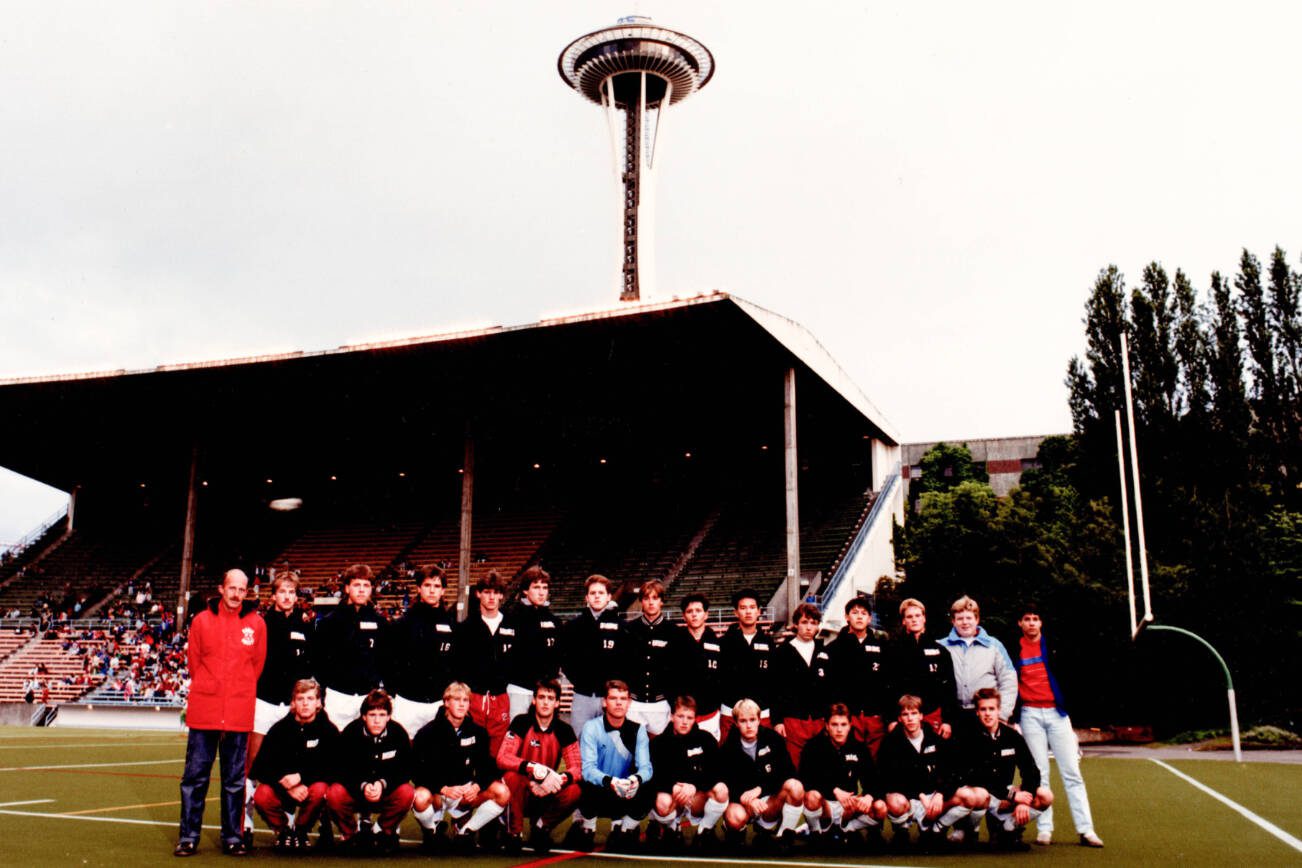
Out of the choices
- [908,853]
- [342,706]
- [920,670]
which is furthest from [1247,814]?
[342,706]

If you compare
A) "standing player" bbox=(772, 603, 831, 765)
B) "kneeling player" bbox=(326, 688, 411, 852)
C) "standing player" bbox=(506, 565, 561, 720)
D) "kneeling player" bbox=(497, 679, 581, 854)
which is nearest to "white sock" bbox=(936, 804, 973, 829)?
"standing player" bbox=(772, 603, 831, 765)

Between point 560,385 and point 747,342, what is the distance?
7.43 meters

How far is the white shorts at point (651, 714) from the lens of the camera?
748 centimetres

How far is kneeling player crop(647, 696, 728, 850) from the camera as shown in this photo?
6746 millimetres

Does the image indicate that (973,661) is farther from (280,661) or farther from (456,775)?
(280,661)

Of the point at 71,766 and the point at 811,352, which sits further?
the point at 811,352

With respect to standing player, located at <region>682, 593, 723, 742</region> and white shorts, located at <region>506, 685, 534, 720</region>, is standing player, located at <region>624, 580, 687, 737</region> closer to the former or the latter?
standing player, located at <region>682, 593, 723, 742</region>

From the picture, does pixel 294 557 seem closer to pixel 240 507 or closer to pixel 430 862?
pixel 240 507

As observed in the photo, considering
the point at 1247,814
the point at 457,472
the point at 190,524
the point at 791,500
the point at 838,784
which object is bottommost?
the point at 1247,814

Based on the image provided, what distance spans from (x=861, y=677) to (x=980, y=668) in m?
0.89

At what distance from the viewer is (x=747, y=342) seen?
27953 millimetres

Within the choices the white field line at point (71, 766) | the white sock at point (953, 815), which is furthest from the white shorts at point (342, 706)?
the white field line at point (71, 766)

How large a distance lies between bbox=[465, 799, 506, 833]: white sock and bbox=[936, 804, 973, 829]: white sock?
298 cm

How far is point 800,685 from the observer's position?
786 cm
